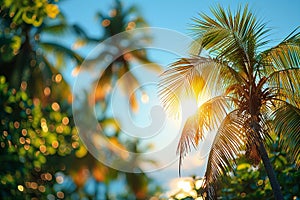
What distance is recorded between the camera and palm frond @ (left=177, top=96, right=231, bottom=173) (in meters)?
8.27

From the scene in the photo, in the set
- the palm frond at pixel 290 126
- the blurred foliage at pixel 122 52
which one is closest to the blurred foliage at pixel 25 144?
the palm frond at pixel 290 126

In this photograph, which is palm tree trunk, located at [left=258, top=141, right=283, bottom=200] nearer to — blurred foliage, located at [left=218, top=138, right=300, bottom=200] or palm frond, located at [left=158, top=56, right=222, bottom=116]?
palm frond, located at [left=158, top=56, right=222, bottom=116]

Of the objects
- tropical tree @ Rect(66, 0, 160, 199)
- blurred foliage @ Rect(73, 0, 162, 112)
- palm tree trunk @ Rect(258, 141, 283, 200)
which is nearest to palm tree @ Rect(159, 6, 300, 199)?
palm tree trunk @ Rect(258, 141, 283, 200)

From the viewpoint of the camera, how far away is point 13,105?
848cm

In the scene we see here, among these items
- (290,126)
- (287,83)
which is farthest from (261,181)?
(287,83)

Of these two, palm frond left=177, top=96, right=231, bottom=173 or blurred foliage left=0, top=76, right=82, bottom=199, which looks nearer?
blurred foliage left=0, top=76, right=82, bottom=199

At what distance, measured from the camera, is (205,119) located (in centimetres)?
834

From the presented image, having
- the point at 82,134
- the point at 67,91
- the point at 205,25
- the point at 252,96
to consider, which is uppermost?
the point at 67,91

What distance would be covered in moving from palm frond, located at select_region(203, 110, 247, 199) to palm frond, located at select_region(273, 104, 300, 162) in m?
0.68

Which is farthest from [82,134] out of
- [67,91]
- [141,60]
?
[141,60]

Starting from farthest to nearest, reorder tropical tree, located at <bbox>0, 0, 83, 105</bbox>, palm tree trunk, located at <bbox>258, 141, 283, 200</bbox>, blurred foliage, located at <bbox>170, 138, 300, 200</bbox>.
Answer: tropical tree, located at <bbox>0, 0, 83, 105</bbox>
blurred foliage, located at <bbox>170, 138, 300, 200</bbox>
palm tree trunk, located at <bbox>258, 141, 283, 200</bbox>

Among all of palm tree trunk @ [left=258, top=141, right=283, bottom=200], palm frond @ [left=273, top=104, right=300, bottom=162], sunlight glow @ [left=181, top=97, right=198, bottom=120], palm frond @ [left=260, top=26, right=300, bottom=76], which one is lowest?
palm tree trunk @ [left=258, top=141, right=283, bottom=200]

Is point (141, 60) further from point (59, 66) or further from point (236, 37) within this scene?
point (236, 37)

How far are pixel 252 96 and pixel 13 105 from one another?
3720 mm
